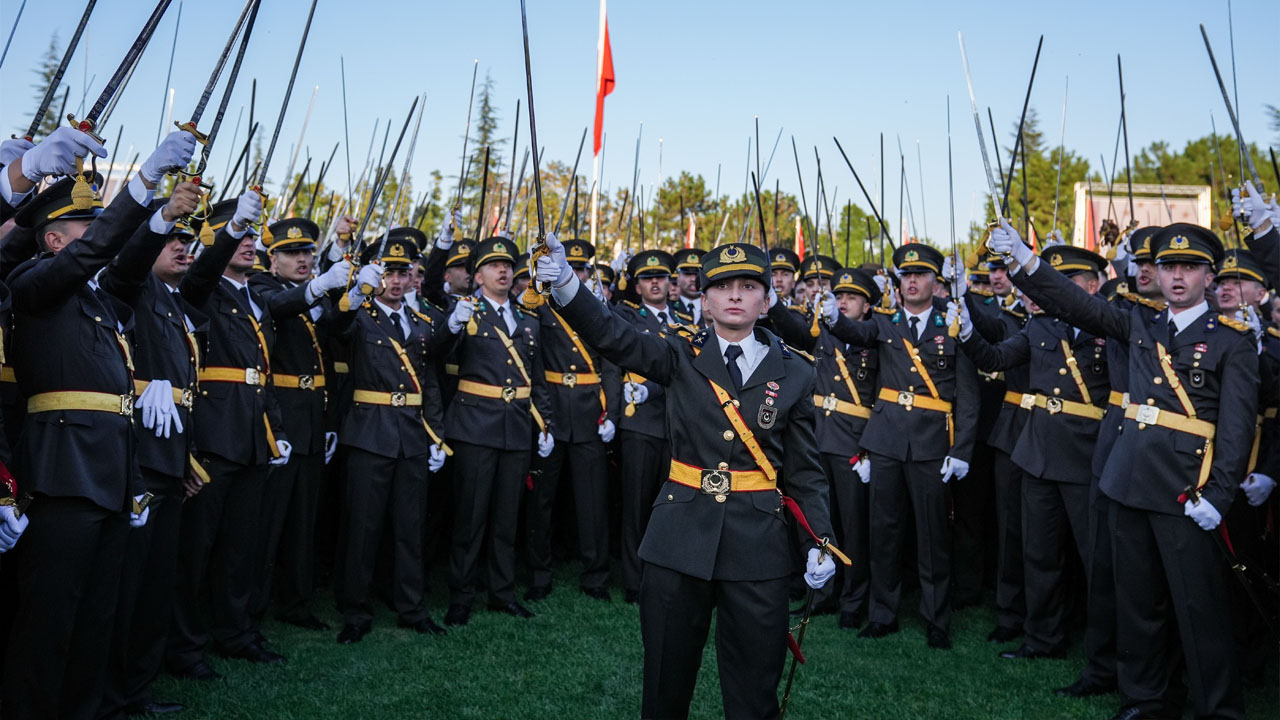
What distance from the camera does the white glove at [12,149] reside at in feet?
11.9

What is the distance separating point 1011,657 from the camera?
6.92m

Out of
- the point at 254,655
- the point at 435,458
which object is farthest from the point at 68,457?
the point at 435,458

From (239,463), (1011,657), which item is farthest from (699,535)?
(1011,657)

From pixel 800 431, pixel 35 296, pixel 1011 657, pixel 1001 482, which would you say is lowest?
pixel 1011 657

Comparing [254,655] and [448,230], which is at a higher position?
[448,230]

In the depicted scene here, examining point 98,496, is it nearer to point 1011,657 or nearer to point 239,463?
point 239,463

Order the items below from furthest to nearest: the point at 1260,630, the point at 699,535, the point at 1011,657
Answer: the point at 1011,657
the point at 1260,630
the point at 699,535

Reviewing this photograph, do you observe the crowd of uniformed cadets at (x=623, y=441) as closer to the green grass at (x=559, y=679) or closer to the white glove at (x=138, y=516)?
the white glove at (x=138, y=516)

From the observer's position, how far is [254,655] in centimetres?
617

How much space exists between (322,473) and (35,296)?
11.2 feet

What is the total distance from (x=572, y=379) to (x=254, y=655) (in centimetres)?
333

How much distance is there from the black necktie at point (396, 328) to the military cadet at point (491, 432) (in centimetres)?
40

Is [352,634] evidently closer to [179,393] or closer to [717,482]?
[179,393]

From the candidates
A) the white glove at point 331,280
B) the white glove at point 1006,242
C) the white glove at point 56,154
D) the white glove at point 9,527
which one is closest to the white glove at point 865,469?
the white glove at point 1006,242
